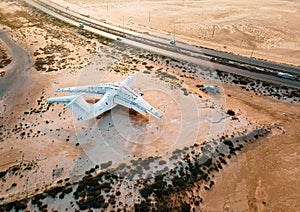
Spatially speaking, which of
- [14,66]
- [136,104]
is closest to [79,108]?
[136,104]

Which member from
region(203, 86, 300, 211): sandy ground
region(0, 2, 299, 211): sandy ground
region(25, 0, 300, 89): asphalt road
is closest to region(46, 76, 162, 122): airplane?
region(0, 2, 299, 211): sandy ground

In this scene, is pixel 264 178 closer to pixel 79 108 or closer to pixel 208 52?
pixel 79 108

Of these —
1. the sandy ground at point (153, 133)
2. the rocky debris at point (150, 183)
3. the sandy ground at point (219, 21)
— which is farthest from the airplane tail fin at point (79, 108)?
the sandy ground at point (219, 21)

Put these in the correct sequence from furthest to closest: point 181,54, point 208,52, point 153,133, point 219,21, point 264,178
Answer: point 219,21 → point 208,52 → point 181,54 → point 153,133 → point 264,178

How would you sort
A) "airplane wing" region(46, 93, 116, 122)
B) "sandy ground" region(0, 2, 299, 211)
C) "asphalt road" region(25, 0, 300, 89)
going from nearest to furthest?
"sandy ground" region(0, 2, 299, 211) → "airplane wing" region(46, 93, 116, 122) → "asphalt road" region(25, 0, 300, 89)

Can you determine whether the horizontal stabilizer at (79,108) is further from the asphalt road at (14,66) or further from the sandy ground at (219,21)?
the sandy ground at (219,21)

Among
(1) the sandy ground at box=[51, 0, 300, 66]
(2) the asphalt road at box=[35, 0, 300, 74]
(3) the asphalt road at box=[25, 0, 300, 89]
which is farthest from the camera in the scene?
(1) the sandy ground at box=[51, 0, 300, 66]

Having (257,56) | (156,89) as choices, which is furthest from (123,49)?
(257,56)

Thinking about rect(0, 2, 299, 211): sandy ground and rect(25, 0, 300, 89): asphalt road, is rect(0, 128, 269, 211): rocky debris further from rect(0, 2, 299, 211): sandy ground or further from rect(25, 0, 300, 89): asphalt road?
rect(25, 0, 300, 89): asphalt road
